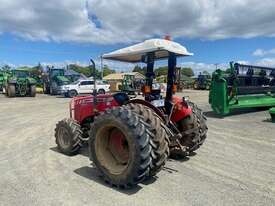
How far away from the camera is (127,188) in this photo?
473cm

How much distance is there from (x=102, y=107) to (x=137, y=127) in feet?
7.11

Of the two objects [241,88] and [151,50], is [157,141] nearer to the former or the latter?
[151,50]

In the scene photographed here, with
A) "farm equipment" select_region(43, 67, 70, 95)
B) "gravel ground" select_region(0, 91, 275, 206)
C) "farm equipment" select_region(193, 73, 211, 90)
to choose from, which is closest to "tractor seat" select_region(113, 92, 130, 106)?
"gravel ground" select_region(0, 91, 275, 206)

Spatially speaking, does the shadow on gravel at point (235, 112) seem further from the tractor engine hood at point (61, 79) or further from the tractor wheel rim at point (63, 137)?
the tractor engine hood at point (61, 79)

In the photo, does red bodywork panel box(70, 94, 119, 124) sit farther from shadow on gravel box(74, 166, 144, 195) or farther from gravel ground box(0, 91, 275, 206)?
shadow on gravel box(74, 166, 144, 195)

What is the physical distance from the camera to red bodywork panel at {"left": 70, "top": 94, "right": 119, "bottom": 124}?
21.1 ft

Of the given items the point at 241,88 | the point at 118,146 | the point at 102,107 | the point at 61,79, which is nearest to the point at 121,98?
the point at 102,107

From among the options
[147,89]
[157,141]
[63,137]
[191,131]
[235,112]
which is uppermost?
[147,89]

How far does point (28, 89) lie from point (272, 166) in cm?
2541

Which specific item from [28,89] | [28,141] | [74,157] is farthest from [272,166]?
[28,89]

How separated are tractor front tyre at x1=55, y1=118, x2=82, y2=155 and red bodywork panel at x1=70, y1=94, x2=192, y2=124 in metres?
0.37

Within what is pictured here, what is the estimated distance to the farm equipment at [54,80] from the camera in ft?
97.6

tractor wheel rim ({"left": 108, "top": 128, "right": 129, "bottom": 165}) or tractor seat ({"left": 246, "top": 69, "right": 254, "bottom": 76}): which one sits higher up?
tractor seat ({"left": 246, "top": 69, "right": 254, "bottom": 76})

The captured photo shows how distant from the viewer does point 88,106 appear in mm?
6914
